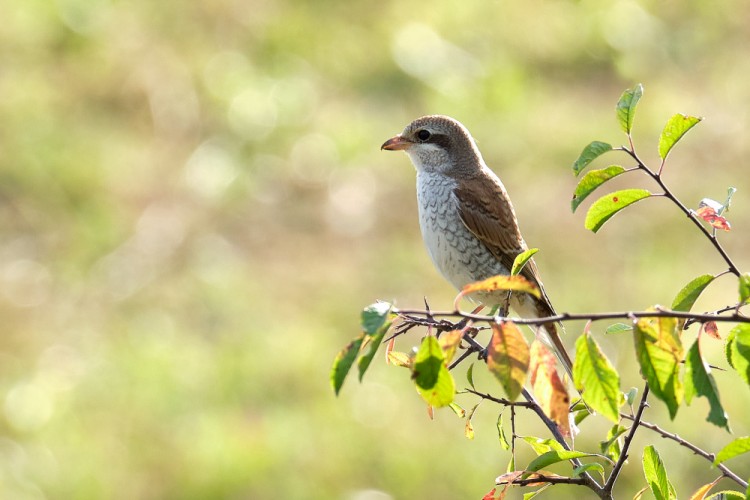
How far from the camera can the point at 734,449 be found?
5.70ft

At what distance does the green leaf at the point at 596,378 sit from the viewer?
5.44 ft

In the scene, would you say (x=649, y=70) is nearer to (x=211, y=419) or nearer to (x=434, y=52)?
(x=434, y=52)

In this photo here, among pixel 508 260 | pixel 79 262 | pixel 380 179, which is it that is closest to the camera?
pixel 508 260

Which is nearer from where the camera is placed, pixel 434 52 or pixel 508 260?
pixel 508 260

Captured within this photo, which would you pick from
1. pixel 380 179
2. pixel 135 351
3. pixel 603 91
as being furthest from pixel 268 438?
pixel 603 91

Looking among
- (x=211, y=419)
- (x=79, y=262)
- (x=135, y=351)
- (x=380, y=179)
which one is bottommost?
(x=211, y=419)

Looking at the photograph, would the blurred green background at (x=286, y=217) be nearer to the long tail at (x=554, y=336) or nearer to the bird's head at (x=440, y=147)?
the long tail at (x=554, y=336)

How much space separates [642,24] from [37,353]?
6.00 metres

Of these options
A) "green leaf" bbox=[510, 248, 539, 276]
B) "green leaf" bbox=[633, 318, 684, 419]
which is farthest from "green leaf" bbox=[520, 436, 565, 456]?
"green leaf" bbox=[633, 318, 684, 419]

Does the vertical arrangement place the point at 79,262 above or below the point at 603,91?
below

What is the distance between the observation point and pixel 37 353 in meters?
6.86

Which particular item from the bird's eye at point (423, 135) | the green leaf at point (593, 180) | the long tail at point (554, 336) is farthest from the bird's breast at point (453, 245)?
the green leaf at point (593, 180)

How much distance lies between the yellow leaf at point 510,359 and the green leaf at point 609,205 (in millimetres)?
471

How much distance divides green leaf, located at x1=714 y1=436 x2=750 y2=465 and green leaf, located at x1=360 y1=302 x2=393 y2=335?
551 mm
